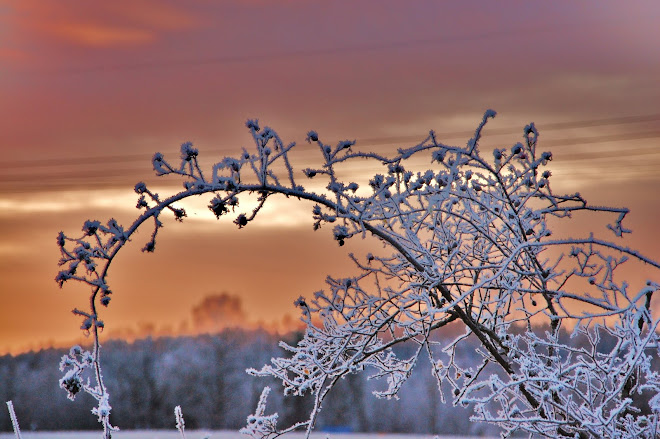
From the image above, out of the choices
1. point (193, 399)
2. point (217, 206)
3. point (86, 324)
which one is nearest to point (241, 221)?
point (217, 206)

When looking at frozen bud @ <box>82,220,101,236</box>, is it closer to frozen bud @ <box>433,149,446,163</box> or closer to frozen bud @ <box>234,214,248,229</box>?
frozen bud @ <box>234,214,248,229</box>

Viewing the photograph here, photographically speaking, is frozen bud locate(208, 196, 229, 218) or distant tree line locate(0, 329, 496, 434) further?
distant tree line locate(0, 329, 496, 434)

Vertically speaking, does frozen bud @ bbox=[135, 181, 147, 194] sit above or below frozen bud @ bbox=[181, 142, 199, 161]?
below

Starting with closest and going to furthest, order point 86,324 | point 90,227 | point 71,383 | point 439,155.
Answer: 1. point 71,383
2. point 86,324
3. point 90,227
4. point 439,155

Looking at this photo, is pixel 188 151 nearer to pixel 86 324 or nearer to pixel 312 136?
pixel 312 136

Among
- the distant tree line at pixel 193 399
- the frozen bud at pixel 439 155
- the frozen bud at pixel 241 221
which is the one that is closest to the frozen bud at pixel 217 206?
the frozen bud at pixel 241 221

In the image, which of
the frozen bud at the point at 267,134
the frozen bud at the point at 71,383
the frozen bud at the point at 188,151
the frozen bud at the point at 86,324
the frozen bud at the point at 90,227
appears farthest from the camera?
the frozen bud at the point at 267,134

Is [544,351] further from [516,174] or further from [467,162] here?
[467,162]

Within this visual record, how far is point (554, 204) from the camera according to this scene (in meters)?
8.51

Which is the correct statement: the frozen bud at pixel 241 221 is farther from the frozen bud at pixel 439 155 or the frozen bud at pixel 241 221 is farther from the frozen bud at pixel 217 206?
the frozen bud at pixel 439 155

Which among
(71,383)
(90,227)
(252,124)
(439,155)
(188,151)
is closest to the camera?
(71,383)

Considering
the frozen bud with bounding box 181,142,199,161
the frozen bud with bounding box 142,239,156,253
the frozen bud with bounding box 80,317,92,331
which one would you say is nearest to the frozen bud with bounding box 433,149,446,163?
the frozen bud with bounding box 181,142,199,161

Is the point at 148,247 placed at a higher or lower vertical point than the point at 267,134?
lower

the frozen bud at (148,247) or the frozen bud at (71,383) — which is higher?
the frozen bud at (148,247)
